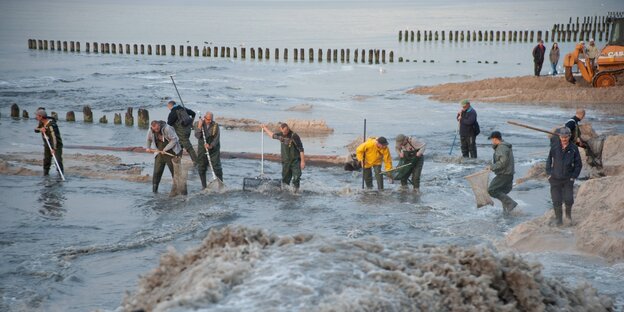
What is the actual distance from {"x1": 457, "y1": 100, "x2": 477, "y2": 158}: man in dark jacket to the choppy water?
1.75 feet

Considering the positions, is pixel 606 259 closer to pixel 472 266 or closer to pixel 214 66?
pixel 472 266

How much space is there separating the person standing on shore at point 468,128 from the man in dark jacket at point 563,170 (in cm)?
662

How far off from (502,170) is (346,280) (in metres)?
7.73

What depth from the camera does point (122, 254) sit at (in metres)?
13.7

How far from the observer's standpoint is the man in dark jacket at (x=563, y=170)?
45.2ft

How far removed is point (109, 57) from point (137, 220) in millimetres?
49110

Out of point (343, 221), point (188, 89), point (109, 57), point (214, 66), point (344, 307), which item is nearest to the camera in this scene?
point (344, 307)

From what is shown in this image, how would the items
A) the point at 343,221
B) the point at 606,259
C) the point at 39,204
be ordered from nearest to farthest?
the point at 606,259
the point at 343,221
the point at 39,204

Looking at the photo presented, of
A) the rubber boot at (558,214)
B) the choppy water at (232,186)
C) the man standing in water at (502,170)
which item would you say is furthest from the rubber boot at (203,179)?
the rubber boot at (558,214)

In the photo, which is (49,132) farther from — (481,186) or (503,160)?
(503,160)

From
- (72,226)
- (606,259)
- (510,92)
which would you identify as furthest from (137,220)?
(510,92)

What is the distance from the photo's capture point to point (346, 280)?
782cm

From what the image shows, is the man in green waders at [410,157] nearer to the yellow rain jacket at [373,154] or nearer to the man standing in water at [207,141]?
the yellow rain jacket at [373,154]

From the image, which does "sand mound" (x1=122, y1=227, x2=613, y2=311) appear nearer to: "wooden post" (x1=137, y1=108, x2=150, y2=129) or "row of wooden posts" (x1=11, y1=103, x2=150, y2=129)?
"row of wooden posts" (x1=11, y1=103, x2=150, y2=129)
